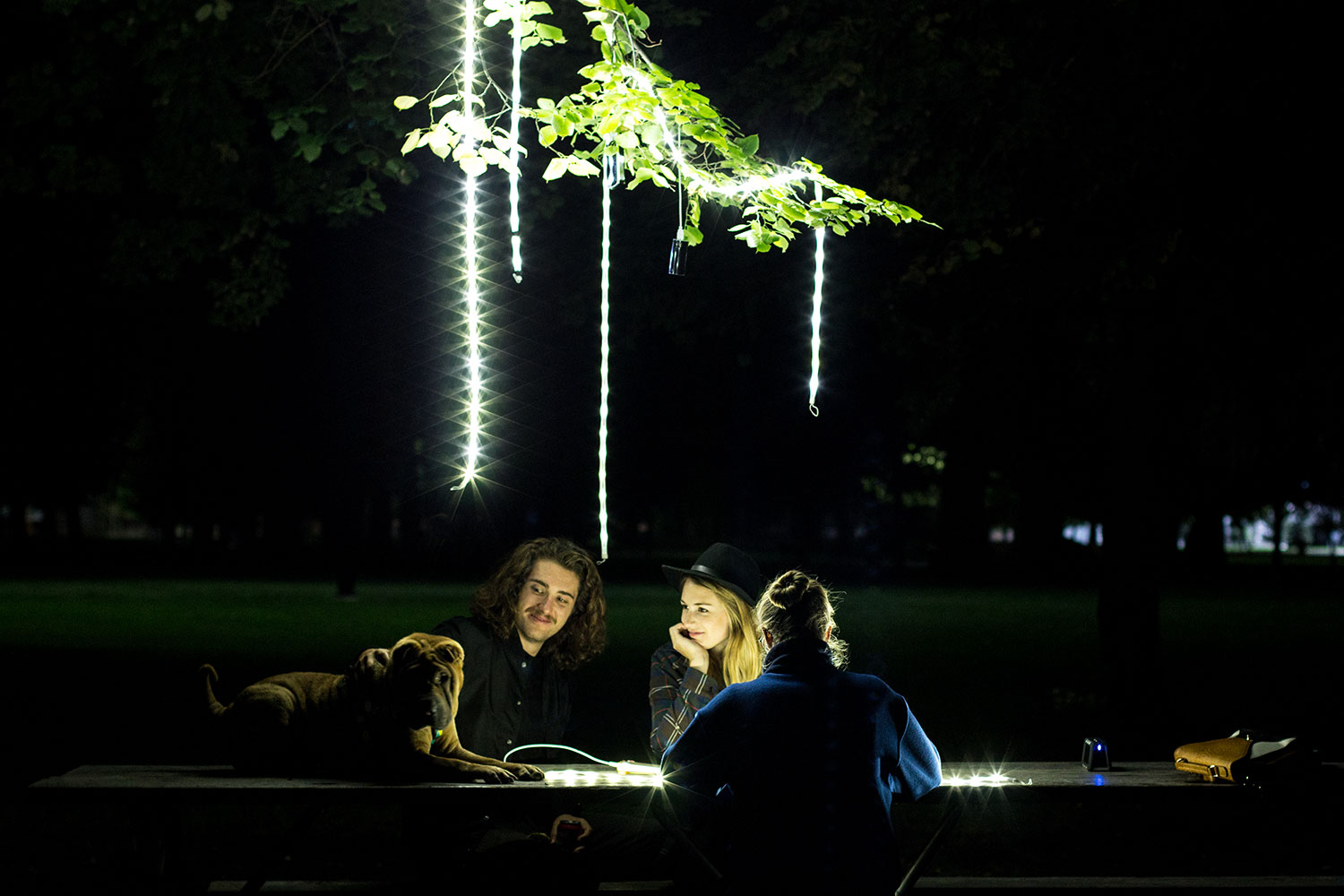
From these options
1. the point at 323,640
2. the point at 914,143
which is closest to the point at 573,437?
the point at 323,640

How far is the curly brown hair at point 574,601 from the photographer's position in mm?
4777

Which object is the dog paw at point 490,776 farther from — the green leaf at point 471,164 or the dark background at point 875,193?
the dark background at point 875,193

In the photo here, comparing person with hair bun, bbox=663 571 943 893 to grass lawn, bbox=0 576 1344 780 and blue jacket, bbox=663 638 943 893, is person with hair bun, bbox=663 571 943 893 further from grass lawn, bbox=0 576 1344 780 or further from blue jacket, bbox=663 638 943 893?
grass lawn, bbox=0 576 1344 780

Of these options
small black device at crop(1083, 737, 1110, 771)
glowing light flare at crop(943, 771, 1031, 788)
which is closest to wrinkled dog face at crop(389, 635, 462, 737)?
glowing light flare at crop(943, 771, 1031, 788)

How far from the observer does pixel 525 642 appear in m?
4.82

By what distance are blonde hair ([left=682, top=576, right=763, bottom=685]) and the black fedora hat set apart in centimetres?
4

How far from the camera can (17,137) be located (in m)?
8.87

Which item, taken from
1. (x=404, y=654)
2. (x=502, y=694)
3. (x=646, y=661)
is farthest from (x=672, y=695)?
(x=646, y=661)

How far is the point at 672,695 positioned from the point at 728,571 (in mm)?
539

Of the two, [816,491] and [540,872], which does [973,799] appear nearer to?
[540,872]

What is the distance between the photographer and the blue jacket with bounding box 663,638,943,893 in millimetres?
3359

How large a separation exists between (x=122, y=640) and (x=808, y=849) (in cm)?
1680

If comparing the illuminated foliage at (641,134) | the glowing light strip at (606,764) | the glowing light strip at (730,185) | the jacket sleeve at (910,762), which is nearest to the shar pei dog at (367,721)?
the glowing light strip at (606,764)

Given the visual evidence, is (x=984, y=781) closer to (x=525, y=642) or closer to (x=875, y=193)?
(x=525, y=642)
